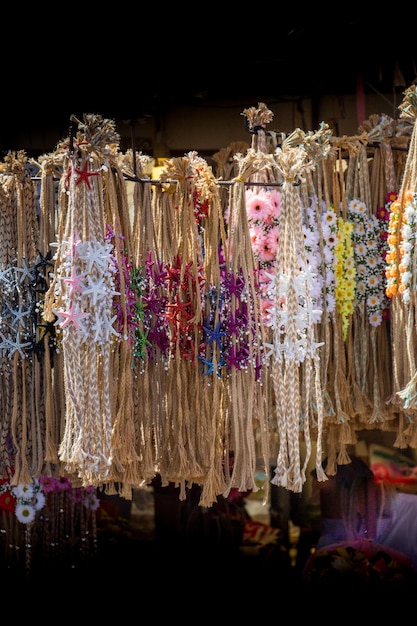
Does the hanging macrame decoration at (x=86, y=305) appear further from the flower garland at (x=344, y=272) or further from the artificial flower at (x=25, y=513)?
the artificial flower at (x=25, y=513)

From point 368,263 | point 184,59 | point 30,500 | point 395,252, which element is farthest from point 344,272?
point 30,500

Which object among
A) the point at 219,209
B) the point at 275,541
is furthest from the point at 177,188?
the point at 275,541

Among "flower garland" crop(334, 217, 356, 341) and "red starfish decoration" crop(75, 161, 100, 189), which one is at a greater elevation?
"red starfish decoration" crop(75, 161, 100, 189)

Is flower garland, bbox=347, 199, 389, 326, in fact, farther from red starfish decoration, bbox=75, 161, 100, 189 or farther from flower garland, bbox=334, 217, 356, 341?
red starfish decoration, bbox=75, 161, 100, 189

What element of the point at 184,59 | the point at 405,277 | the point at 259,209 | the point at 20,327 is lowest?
the point at 20,327

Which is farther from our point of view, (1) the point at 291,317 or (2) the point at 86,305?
(1) the point at 291,317

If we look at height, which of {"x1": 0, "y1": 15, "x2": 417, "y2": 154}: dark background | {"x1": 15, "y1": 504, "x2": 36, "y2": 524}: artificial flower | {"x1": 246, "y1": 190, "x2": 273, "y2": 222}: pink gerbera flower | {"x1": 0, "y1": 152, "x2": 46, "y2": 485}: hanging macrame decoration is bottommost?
{"x1": 15, "y1": 504, "x2": 36, "y2": 524}: artificial flower

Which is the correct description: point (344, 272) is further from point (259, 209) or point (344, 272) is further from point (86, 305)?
point (86, 305)

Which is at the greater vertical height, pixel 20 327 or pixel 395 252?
pixel 395 252

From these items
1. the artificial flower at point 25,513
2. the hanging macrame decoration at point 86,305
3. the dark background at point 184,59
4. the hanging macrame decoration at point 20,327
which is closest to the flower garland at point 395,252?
the dark background at point 184,59

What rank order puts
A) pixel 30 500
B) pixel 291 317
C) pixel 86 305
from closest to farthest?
pixel 86 305
pixel 291 317
pixel 30 500

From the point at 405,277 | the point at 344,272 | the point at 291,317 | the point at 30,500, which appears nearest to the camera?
the point at 291,317

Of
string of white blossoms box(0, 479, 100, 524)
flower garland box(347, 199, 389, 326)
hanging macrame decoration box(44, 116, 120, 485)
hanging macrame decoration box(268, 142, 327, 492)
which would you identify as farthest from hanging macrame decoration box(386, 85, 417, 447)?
string of white blossoms box(0, 479, 100, 524)

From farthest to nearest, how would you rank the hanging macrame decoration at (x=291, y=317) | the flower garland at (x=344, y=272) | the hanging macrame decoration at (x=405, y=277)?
the flower garland at (x=344, y=272) < the hanging macrame decoration at (x=405, y=277) < the hanging macrame decoration at (x=291, y=317)
